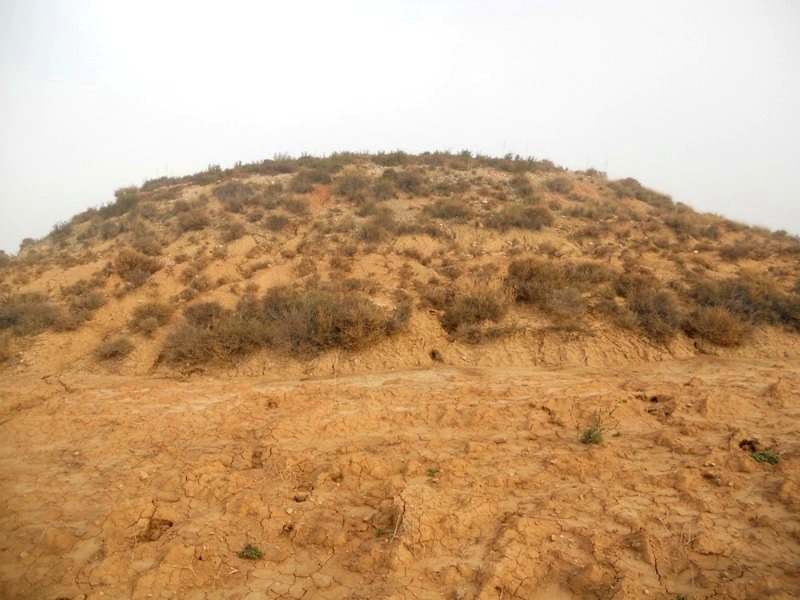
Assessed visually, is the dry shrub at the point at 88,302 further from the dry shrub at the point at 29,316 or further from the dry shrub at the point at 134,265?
the dry shrub at the point at 134,265

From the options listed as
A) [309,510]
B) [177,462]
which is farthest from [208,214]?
[309,510]

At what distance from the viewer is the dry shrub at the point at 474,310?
31.1ft

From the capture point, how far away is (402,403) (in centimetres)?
699

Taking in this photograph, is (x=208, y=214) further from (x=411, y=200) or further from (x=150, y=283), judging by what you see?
(x=411, y=200)

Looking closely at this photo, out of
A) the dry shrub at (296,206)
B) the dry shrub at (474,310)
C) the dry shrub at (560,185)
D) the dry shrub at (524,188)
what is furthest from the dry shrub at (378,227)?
the dry shrub at (560,185)

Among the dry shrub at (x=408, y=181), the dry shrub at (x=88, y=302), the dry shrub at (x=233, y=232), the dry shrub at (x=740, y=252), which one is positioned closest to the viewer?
the dry shrub at (x=88, y=302)

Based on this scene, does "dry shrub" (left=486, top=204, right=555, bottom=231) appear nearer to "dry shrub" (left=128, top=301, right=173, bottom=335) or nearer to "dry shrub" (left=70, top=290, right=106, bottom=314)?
"dry shrub" (left=128, top=301, right=173, bottom=335)

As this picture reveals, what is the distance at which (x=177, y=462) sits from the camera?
18.7 ft

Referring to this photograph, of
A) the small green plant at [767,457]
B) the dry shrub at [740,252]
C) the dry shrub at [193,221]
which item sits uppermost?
the dry shrub at [193,221]

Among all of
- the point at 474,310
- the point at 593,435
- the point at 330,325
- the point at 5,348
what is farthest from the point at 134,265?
the point at 593,435

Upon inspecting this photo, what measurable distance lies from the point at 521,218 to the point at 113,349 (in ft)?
34.3

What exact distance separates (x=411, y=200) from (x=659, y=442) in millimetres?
11280

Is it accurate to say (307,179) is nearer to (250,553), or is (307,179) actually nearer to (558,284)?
(558,284)

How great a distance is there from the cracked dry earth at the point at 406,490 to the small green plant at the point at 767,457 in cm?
11
